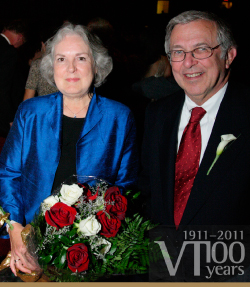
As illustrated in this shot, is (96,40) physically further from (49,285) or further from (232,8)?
(232,8)

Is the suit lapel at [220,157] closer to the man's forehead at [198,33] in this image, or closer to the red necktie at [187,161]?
the red necktie at [187,161]

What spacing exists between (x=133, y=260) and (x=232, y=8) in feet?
30.7

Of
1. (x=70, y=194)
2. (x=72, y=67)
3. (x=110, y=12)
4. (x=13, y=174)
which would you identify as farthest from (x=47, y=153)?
(x=110, y=12)

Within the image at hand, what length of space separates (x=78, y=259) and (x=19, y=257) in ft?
1.75

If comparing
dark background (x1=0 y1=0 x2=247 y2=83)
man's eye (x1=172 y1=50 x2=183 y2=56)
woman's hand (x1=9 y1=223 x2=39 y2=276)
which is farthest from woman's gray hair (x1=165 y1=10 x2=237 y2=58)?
dark background (x1=0 y1=0 x2=247 y2=83)

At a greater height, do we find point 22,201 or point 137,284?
point 22,201

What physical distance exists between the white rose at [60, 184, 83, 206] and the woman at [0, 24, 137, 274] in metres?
0.55

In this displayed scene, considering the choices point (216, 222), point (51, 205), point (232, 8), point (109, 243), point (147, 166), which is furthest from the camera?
point (232, 8)

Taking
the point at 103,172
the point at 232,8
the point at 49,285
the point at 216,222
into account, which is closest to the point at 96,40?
the point at 103,172

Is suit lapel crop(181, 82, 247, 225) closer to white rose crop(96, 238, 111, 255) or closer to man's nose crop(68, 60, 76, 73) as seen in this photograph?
white rose crop(96, 238, 111, 255)

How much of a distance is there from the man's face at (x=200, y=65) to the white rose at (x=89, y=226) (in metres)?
0.83

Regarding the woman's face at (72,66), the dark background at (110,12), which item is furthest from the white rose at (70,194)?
the dark background at (110,12)

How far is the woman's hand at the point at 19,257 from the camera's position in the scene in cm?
144

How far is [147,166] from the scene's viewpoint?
6.42 ft
